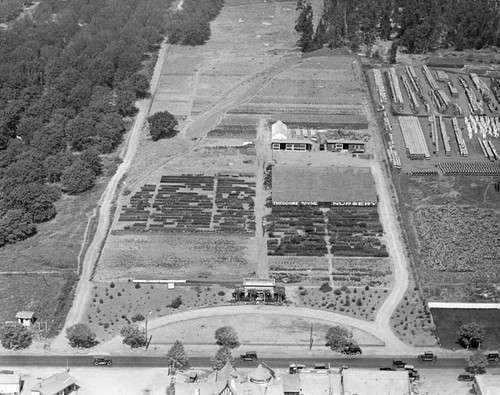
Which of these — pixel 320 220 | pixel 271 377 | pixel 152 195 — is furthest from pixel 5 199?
pixel 271 377

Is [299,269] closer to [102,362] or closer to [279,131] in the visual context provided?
[102,362]

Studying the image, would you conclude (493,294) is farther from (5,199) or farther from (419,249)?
(5,199)

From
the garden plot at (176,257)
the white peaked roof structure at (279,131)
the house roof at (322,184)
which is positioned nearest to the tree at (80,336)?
Result: the garden plot at (176,257)

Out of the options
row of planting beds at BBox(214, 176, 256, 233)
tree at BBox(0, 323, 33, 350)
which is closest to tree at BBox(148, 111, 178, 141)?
row of planting beds at BBox(214, 176, 256, 233)

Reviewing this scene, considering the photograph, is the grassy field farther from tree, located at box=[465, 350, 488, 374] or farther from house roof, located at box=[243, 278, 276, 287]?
house roof, located at box=[243, 278, 276, 287]

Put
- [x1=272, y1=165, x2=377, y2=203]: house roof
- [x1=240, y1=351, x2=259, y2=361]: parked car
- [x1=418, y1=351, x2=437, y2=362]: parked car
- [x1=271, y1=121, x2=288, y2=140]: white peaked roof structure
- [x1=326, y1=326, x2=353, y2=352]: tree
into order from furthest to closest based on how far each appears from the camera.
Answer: [x1=271, y1=121, x2=288, y2=140]: white peaked roof structure → [x1=272, y1=165, x2=377, y2=203]: house roof → [x1=326, y1=326, x2=353, y2=352]: tree → [x1=418, y1=351, x2=437, y2=362]: parked car → [x1=240, y1=351, x2=259, y2=361]: parked car

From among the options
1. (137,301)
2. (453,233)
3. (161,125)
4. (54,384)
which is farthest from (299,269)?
(161,125)
